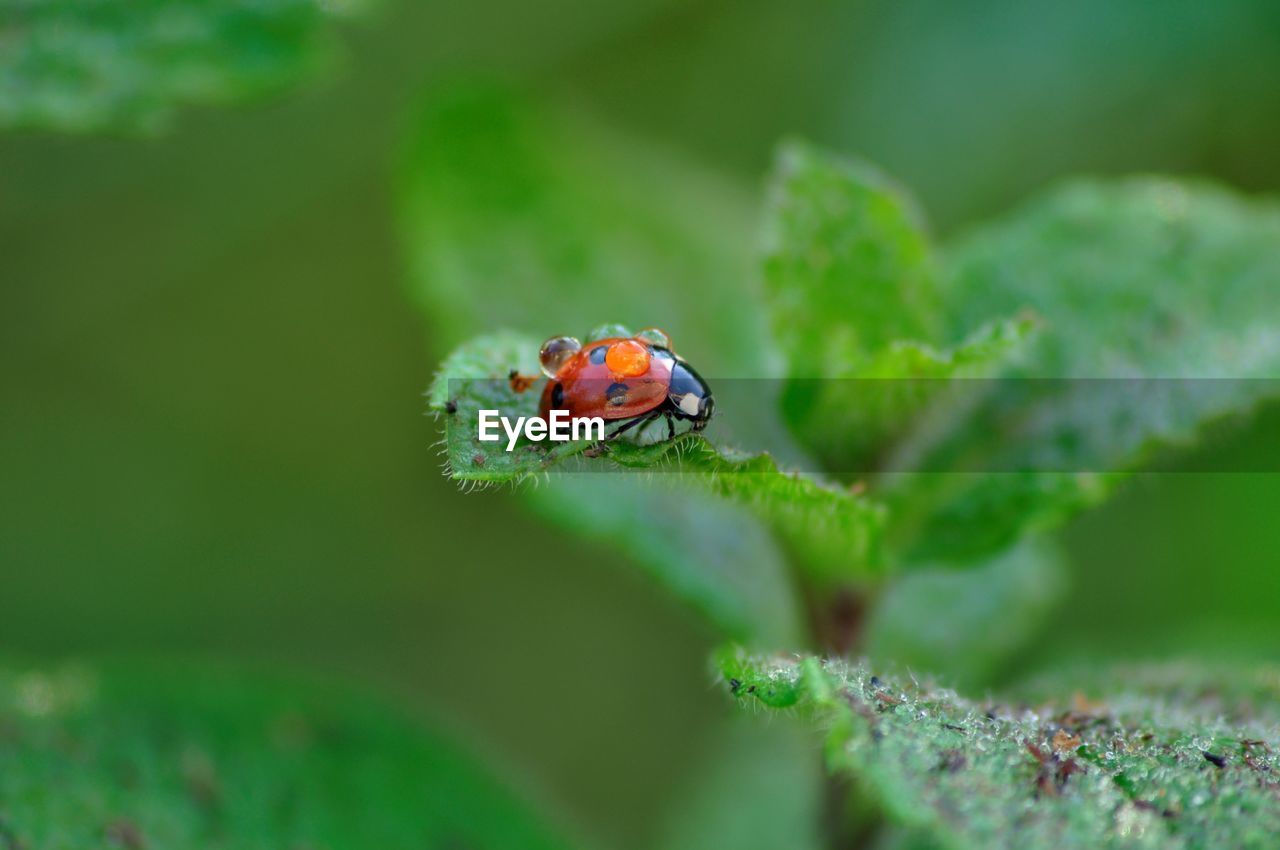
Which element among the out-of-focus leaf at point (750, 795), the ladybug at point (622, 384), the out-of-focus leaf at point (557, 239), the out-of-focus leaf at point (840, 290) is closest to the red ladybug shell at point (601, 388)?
the ladybug at point (622, 384)

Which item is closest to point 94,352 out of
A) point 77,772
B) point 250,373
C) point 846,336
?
point 250,373

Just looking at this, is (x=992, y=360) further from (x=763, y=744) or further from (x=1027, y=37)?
(x=1027, y=37)

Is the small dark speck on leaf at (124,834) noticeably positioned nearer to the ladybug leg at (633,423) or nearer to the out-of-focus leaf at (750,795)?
the ladybug leg at (633,423)

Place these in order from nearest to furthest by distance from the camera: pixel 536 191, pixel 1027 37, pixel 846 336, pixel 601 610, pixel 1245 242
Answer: pixel 846 336 → pixel 1245 242 → pixel 536 191 → pixel 601 610 → pixel 1027 37

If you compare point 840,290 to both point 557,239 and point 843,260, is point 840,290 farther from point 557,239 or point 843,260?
point 557,239

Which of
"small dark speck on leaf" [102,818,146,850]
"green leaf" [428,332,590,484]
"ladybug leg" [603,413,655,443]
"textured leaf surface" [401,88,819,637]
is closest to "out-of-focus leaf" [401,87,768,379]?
"textured leaf surface" [401,88,819,637]
